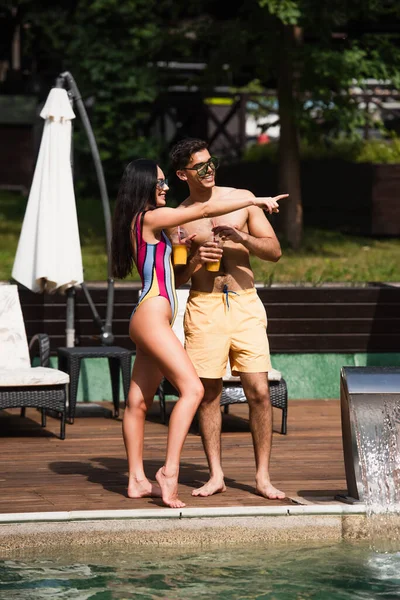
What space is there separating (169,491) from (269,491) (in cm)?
65

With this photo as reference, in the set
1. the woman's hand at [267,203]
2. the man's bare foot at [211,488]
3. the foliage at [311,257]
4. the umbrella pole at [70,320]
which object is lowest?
the man's bare foot at [211,488]

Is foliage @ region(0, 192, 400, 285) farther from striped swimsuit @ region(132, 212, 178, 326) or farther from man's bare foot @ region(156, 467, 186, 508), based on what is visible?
man's bare foot @ region(156, 467, 186, 508)

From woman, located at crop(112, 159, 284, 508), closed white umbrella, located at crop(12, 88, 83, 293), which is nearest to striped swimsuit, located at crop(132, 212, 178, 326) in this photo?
woman, located at crop(112, 159, 284, 508)

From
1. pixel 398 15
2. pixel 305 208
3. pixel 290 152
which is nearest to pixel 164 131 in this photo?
pixel 305 208

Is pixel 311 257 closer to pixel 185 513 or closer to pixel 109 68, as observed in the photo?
pixel 109 68

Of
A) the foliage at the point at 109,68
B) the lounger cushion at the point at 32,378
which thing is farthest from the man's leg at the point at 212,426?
the foliage at the point at 109,68

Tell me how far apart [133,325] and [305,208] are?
12.4m

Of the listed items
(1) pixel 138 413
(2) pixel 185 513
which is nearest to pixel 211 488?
(1) pixel 138 413

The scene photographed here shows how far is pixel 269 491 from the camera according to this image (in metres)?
7.02

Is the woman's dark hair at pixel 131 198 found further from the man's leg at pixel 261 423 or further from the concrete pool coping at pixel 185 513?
the concrete pool coping at pixel 185 513

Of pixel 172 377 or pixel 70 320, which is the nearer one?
pixel 172 377

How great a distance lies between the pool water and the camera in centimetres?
571

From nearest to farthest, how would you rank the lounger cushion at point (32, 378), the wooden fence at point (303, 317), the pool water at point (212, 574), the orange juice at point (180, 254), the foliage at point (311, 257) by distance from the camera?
the pool water at point (212, 574) → the orange juice at point (180, 254) → the lounger cushion at point (32, 378) → the wooden fence at point (303, 317) → the foliage at point (311, 257)

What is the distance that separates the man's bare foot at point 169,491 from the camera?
6.66m
